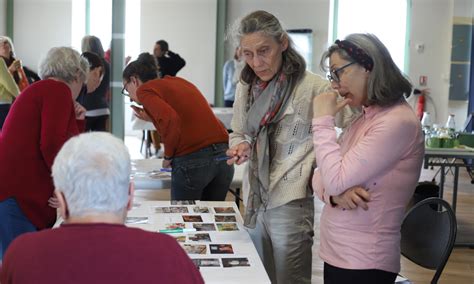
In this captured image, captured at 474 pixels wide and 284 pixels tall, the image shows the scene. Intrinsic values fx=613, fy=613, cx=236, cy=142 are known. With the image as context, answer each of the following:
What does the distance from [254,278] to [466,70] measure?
8.95 metres

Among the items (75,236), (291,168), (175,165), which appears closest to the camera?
(75,236)

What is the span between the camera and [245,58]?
2.18 metres

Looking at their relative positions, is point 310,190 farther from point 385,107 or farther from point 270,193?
point 385,107

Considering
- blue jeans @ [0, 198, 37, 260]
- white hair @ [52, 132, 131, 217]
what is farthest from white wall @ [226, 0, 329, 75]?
white hair @ [52, 132, 131, 217]

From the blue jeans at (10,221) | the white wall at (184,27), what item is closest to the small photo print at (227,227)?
the blue jeans at (10,221)

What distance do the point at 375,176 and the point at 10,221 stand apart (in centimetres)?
158

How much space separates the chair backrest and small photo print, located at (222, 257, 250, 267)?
0.72 m

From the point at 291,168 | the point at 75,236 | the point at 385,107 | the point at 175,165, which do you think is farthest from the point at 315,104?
the point at 175,165

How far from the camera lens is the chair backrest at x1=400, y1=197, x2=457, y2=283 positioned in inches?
85.6

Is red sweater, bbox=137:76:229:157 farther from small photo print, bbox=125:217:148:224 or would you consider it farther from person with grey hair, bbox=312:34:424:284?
person with grey hair, bbox=312:34:424:284

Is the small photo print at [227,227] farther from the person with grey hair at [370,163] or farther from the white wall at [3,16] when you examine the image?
the white wall at [3,16]

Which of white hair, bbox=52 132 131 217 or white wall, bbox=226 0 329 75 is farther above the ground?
white wall, bbox=226 0 329 75

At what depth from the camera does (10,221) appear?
2.52 meters

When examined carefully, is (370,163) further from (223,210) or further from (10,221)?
(10,221)
